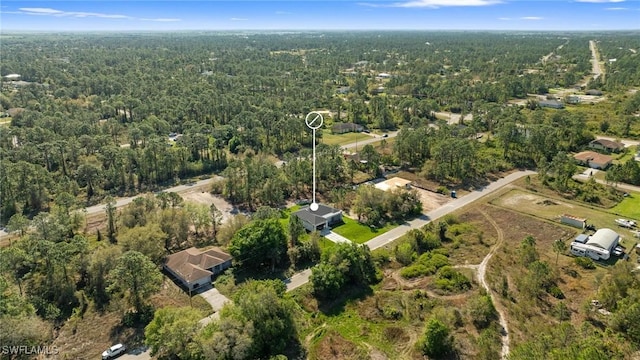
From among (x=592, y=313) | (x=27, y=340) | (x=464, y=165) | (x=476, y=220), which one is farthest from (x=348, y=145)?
(x=27, y=340)

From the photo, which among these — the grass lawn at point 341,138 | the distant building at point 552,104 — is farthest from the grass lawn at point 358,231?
the distant building at point 552,104

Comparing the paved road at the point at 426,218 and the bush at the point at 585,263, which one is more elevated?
the bush at the point at 585,263

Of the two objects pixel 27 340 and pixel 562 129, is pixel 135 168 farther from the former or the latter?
pixel 562 129

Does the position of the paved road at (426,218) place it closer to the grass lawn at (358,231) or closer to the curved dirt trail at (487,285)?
the grass lawn at (358,231)

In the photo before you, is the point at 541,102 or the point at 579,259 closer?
the point at 579,259

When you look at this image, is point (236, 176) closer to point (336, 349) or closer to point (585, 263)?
point (336, 349)

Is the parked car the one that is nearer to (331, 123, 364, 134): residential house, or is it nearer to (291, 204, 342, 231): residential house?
(291, 204, 342, 231): residential house

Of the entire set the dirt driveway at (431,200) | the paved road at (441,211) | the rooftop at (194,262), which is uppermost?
the rooftop at (194,262)
